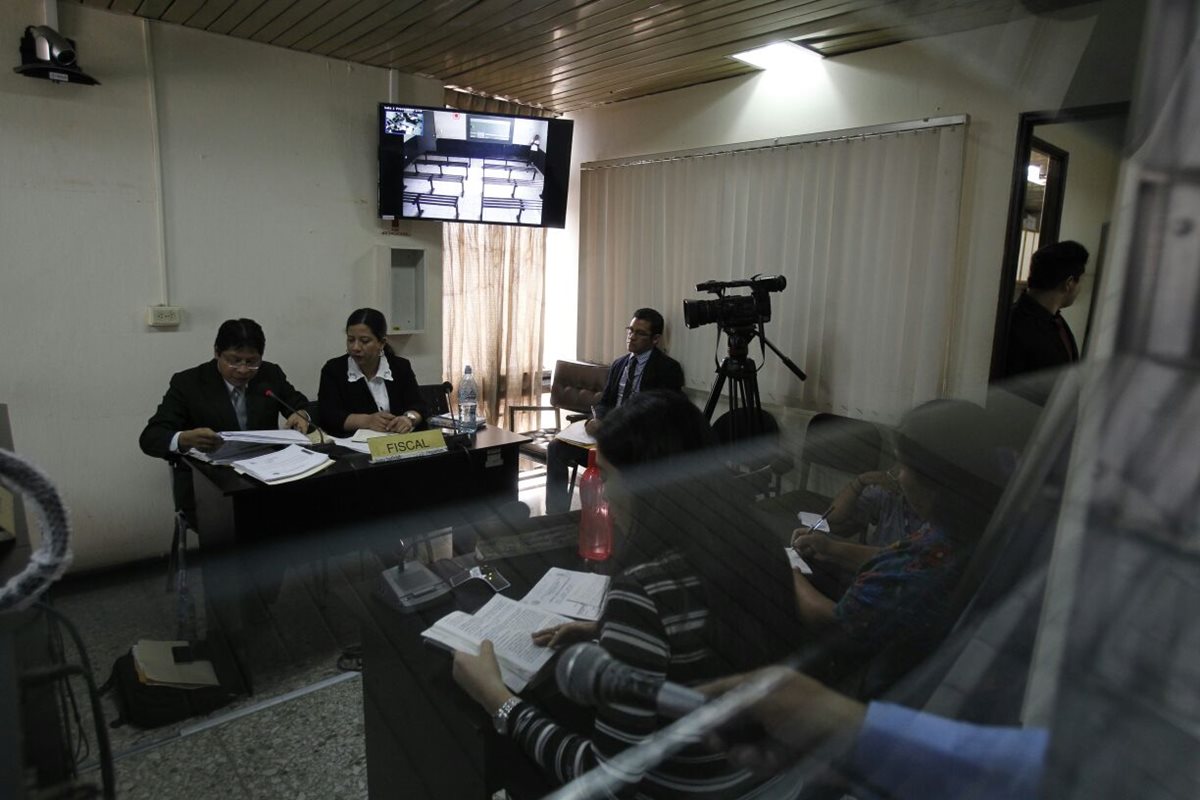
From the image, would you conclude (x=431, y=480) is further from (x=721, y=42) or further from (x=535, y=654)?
(x=721, y=42)

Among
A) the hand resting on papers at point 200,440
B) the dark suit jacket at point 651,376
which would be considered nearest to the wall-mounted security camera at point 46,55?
the hand resting on papers at point 200,440

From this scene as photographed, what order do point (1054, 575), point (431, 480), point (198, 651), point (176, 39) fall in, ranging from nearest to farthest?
1. point (1054, 575)
2. point (198, 651)
3. point (431, 480)
4. point (176, 39)

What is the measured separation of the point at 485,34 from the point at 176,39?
1112 millimetres

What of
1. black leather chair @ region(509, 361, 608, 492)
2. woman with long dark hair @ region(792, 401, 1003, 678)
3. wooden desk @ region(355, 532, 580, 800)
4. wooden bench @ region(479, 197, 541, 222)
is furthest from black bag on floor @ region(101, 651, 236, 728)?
wooden bench @ region(479, 197, 541, 222)

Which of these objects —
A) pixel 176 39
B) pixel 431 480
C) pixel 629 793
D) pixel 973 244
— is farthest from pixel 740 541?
pixel 176 39

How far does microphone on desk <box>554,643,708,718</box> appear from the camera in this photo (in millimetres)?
436

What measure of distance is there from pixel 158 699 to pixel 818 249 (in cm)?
257

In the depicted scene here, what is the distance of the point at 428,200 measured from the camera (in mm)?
3033

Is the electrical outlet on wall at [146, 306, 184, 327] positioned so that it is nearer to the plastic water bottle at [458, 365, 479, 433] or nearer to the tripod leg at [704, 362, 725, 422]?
the plastic water bottle at [458, 365, 479, 433]

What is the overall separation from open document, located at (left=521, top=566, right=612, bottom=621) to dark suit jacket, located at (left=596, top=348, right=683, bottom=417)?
1.70m

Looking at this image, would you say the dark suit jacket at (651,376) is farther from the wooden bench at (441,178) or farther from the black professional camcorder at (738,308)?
the wooden bench at (441,178)

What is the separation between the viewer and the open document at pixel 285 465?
1.84m

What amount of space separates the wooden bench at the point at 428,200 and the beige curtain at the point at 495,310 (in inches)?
11.7

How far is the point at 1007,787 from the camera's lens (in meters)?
0.22
